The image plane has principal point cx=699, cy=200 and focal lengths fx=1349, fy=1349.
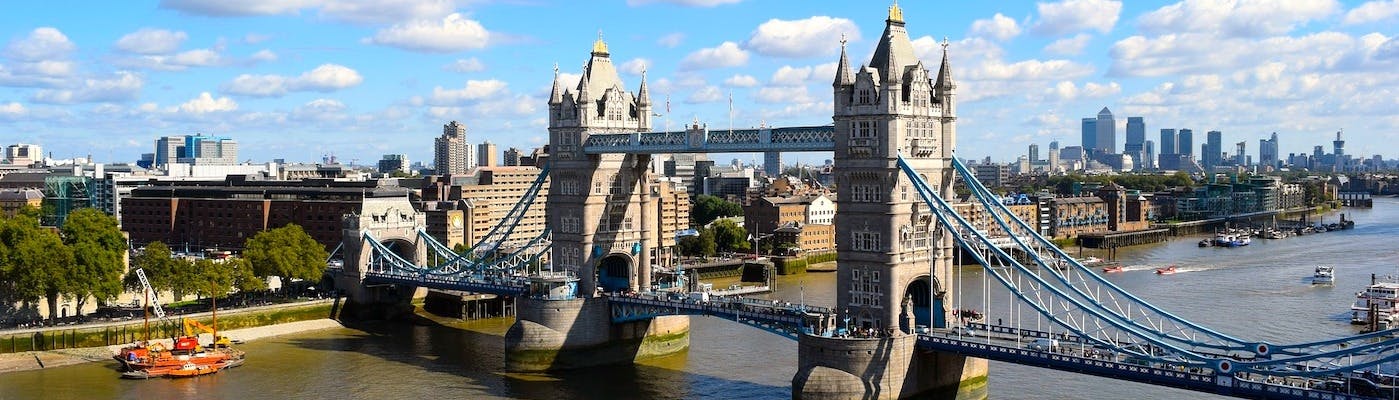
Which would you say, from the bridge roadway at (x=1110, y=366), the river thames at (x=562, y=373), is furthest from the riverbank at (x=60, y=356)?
the bridge roadway at (x=1110, y=366)

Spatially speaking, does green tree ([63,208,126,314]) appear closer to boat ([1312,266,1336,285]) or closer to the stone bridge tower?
the stone bridge tower

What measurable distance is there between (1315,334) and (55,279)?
7957 cm

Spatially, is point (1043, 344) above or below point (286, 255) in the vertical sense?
below

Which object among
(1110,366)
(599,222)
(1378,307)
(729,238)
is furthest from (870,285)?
(729,238)

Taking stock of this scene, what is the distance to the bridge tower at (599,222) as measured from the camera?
7762 centimetres

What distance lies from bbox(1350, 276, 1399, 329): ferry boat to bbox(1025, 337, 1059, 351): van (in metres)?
39.7

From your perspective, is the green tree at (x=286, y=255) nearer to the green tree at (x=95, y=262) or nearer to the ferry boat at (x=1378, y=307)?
the green tree at (x=95, y=262)

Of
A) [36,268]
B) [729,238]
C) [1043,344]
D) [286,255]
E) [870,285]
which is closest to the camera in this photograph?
[1043,344]

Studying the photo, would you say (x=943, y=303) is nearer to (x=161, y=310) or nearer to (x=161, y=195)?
(x=161, y=310)

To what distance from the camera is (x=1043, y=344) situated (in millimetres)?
59219

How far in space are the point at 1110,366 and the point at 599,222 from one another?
117ft

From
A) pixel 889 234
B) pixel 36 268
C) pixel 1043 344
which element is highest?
pixel 889 234

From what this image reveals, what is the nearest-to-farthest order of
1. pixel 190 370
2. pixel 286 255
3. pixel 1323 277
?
pixel 190 370 < pixel 286 255 < pixel 1323 277

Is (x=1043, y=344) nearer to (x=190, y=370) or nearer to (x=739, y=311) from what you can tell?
(x=739, y=311)
